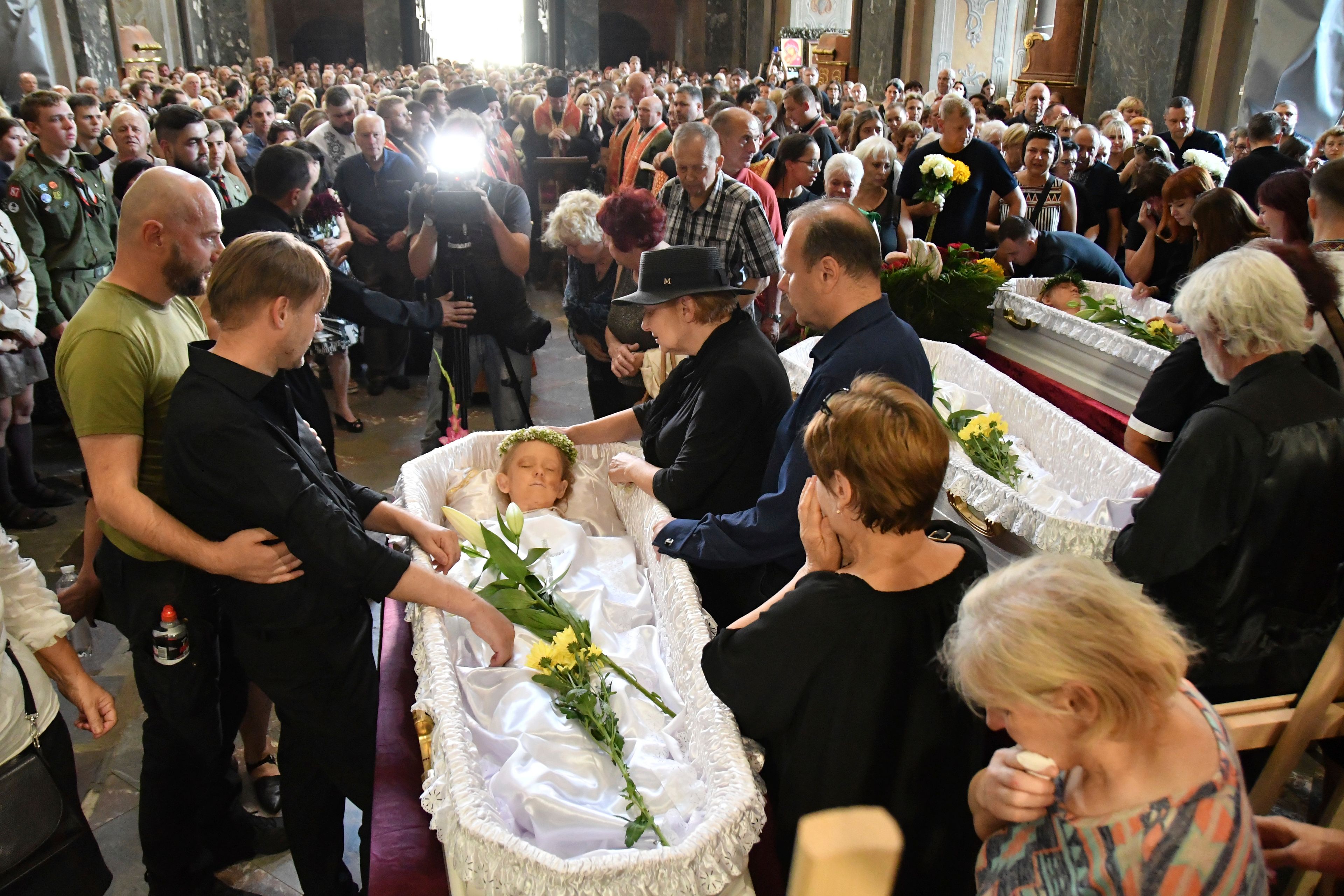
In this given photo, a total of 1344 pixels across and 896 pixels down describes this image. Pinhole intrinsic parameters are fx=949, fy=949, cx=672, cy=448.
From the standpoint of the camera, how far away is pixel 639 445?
3600mm

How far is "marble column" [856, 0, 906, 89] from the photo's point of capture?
17.3 metres

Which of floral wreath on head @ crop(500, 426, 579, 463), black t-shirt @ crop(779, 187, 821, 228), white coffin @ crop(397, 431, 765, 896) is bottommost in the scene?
white coffin @ crop(397, 431, 765, 896)

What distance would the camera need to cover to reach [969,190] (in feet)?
19.3

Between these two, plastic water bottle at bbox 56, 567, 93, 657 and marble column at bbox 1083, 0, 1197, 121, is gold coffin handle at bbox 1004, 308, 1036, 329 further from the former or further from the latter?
marble column at bbox 1083, 0, 1197, 121

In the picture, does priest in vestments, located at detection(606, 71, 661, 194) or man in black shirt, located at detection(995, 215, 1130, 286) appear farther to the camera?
priest in vestments, located at detection(606, 71, 661, 194)

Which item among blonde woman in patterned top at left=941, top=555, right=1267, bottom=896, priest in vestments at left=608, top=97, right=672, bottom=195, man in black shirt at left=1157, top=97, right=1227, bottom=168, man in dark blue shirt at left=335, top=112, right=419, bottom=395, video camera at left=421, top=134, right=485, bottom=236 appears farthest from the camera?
man in black shirt at left=1157, top=97, right=1227, bottom=168

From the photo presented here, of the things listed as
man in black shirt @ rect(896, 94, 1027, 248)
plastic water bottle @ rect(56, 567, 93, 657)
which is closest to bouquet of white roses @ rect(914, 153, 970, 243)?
man in black shirt @ rect(896, 94, 1027, 248)

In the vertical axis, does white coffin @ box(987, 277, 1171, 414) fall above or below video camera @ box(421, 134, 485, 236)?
below

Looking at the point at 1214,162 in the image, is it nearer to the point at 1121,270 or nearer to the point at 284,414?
the point at 1121,270

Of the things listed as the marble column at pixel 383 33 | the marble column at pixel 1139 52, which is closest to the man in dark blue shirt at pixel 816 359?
the marble column at pixel 1139 52

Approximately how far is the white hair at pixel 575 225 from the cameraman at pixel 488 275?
1.18 feet

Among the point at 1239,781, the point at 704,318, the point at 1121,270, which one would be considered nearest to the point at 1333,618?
the point at 1239,781

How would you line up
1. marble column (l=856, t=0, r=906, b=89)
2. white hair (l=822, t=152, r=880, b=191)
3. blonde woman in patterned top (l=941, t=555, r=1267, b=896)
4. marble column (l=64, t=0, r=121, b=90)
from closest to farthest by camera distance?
1. blonde woman in patterned top (l=941, t=555, r=1267, b=896)
2. white hair (l=822, t=152, r=880, b=191)
3. marble column (l=64, t=0, r=121, b=90)
4. marble column (l=856, t=0, r=906, b=89)

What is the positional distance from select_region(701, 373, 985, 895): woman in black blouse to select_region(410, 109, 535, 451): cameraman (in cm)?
317
